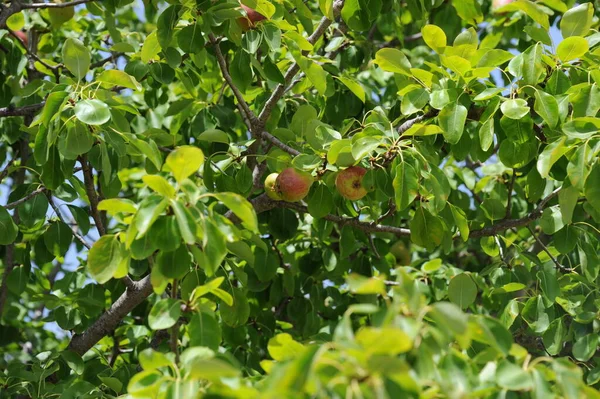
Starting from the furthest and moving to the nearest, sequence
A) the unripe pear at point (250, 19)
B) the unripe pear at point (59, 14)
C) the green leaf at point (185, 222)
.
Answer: the unripe pear at point (59, 14) → the unripe pear at point (250, 19) → the green leaf at point (185, 222)

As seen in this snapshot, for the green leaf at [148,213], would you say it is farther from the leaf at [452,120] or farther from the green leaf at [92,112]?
the leaf at [452,120]

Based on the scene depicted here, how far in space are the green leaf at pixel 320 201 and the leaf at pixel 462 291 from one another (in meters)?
0.54

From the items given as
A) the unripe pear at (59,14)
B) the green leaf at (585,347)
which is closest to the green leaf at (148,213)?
the green leaf at (585,347)

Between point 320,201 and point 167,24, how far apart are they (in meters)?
0.73

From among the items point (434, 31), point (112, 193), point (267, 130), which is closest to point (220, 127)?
point (267, 130)

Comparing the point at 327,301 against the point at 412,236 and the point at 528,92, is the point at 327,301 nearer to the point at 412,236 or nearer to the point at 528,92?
the point at 412,236

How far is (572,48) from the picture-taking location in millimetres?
2301

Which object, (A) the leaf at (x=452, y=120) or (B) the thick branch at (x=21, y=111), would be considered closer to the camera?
(A) the leaf at (x=452, y=120)

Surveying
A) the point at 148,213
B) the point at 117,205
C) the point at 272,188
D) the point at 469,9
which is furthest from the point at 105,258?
the point at 469,9

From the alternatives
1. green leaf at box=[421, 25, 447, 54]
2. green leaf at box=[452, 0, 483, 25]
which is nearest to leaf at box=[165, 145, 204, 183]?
green leaf at box=[421, 25, 447, 54]

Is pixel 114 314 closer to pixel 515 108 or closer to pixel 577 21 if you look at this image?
pixel 515 108

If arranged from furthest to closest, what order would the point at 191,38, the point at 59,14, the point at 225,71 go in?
the point at 59,14 < the point at 225,71 < the point at 191,38

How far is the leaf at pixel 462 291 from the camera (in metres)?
2.16

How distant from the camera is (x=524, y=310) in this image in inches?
98.8
